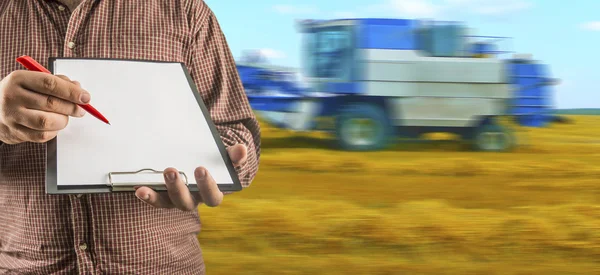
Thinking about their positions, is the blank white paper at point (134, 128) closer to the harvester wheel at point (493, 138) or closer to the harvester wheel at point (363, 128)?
the harvester wheel at point (363, 128)

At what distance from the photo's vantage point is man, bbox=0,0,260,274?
73 cm

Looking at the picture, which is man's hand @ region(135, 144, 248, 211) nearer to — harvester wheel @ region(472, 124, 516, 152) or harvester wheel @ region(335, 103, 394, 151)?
harvester wheel @ region(335, 103, 394, 151)

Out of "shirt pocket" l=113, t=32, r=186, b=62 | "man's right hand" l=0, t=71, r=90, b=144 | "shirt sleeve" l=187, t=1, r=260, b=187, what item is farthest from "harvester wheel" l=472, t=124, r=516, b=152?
"man's right hand" l=0, t=71, r=90, b=144

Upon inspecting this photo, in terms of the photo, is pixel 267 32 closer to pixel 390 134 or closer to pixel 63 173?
pixel 390 134

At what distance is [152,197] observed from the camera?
0.61m

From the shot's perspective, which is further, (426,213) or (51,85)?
(426,213)

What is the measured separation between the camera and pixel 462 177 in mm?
1779

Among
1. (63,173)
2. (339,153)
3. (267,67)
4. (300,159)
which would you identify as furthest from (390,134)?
(63,173)

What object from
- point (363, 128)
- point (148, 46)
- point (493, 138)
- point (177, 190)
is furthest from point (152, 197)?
point (493, 138)

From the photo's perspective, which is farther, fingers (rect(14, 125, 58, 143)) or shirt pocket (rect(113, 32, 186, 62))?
shirt pocket (rect(113, 32, 186, 62))

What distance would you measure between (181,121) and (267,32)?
1.21 metres

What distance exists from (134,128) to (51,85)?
145mm

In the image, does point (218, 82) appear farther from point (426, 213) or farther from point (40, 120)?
point (426, 213)

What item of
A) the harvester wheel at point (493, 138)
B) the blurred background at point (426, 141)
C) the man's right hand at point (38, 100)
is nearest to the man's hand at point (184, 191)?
the man's right hand at point (38, 100)
